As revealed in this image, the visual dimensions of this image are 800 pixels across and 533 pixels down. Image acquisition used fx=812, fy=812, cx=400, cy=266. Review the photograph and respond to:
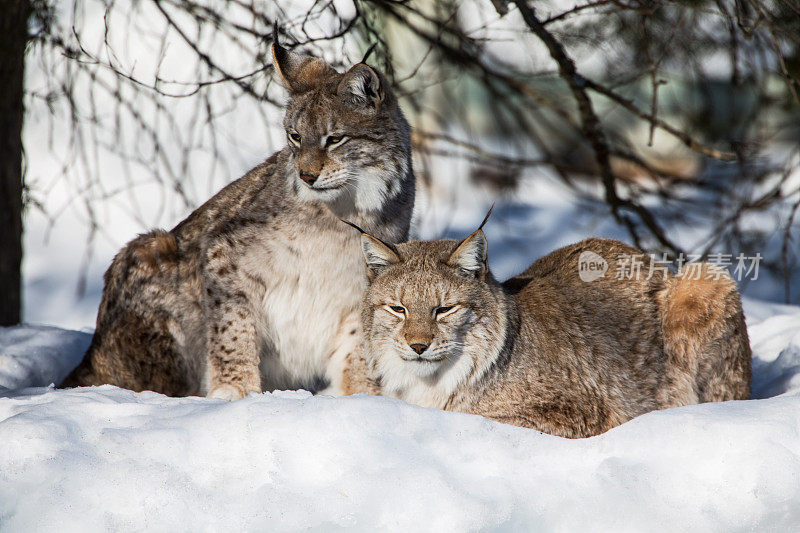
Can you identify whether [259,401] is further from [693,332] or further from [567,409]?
[693,332]

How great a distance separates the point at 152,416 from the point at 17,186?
3003mm

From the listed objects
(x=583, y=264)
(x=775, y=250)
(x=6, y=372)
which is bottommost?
(x=6, y=372)

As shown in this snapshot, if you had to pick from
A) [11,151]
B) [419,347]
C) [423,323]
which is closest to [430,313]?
[423,323]

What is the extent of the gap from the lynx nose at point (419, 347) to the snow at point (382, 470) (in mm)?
299

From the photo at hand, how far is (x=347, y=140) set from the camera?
12.2 ft

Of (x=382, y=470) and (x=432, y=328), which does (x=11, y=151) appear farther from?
(x=382, y=470)

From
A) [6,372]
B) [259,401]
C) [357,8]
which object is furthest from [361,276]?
[6,372]

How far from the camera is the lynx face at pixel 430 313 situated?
10.8 feet

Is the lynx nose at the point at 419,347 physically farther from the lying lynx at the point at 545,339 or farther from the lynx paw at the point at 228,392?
the lynx paw at the point at 228,392

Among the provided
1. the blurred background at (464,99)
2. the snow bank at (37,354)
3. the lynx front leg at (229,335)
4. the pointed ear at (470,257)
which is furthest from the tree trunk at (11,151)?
the pointed ear at (470,257)

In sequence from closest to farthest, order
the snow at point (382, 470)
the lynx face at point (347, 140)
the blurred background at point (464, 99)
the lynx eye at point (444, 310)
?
the snow at point (382, 470)
the lynx eye at point (444, 310)
the lynx face at point (347, 140)
the blurred background at point (464, 99)

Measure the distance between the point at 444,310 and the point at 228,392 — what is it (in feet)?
3.65

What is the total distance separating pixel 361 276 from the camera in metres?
3.85

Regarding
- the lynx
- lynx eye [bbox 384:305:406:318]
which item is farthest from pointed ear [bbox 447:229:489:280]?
the lynx
